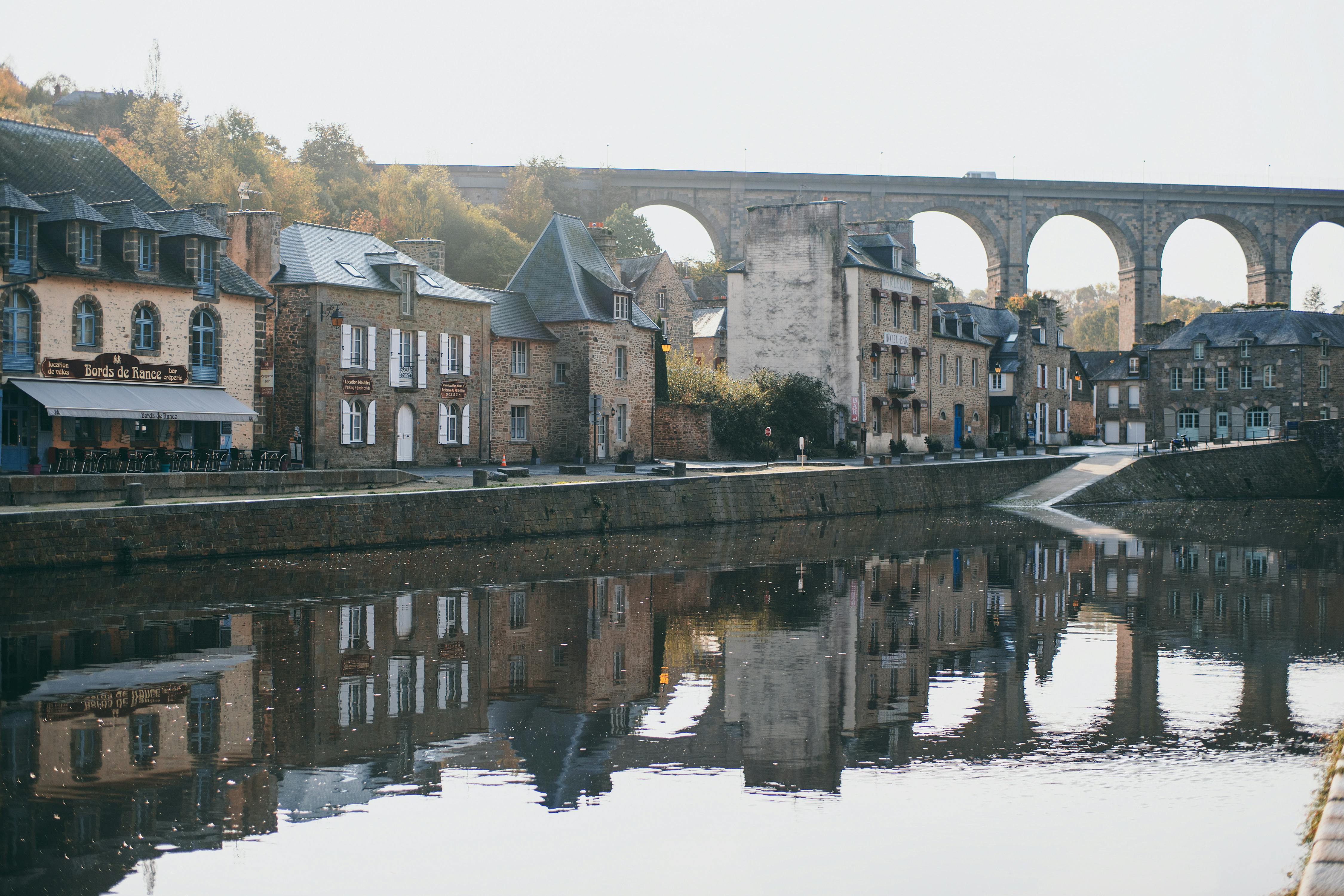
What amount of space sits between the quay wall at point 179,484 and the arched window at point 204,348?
431 cm

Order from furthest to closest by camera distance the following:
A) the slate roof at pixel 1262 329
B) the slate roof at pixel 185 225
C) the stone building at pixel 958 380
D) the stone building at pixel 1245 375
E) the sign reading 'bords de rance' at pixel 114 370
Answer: the slate roof at pixel 1262 329, the stone building at pixel 1245 375, the stone building at pixel 958 380, the slate roof at pixel 185 225, the sign reading 'bords de rance' at pixel 114 370

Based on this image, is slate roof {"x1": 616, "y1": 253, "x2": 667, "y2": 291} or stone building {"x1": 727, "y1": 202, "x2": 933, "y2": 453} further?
slate roof {"x1": 616, "y1": 253, "x2": 667, "y2": 291}

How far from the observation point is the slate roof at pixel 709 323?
54.9 meters

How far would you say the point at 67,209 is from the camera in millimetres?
25859

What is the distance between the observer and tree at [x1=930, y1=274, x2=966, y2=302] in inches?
3103

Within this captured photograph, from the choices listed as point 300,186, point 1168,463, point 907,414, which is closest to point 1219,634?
point 1168,463

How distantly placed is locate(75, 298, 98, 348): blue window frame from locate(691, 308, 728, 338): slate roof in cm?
2957

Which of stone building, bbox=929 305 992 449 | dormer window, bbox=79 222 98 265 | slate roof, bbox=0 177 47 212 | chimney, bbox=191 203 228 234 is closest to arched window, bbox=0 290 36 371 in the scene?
dormer window, bbox=79 222 98 265

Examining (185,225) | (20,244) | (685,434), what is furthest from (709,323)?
(20,244)

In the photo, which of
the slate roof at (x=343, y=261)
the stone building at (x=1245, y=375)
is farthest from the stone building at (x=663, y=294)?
the stone building at (x=1245, y=375)

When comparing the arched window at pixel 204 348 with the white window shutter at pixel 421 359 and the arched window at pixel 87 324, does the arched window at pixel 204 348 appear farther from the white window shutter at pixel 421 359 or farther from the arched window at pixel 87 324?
the white window shutter at pixel 421 359

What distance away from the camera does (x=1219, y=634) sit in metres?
15.6

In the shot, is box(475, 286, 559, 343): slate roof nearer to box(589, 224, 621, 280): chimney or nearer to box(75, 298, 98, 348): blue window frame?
box(589, 224, 621, 280): chimney

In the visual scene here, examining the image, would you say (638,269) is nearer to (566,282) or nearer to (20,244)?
(566,282)
